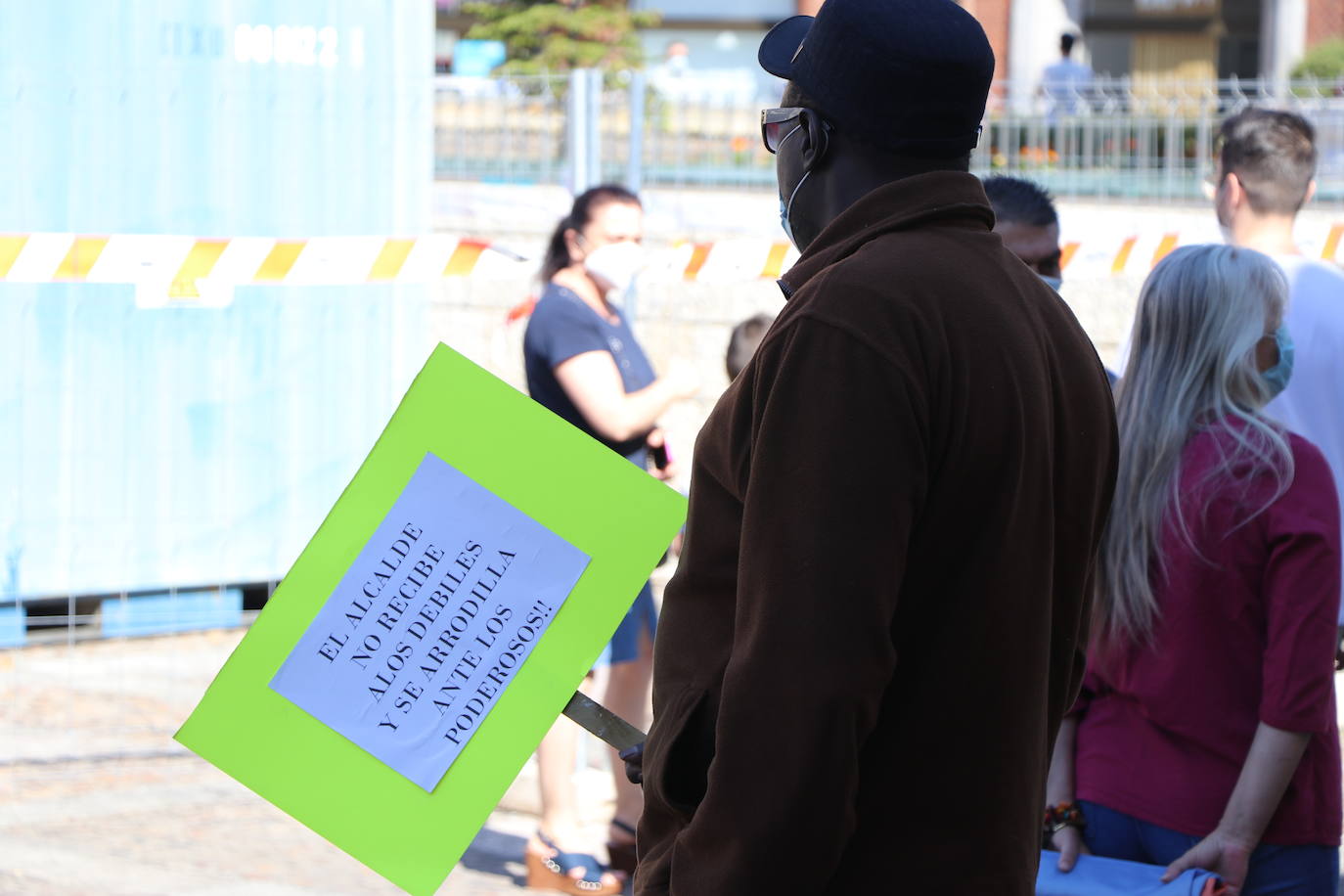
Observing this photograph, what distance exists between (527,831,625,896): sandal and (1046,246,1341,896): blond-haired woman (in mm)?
2047

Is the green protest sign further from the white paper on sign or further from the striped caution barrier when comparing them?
the striped caution barrier

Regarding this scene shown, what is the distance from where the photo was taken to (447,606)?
2.02m

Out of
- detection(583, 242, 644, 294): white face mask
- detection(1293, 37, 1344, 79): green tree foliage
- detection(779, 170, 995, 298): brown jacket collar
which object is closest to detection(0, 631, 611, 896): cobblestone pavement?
detection(583, 242, 644, 294): white face mask

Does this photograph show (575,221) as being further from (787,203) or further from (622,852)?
(787,203)

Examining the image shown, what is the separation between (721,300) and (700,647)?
7.48m

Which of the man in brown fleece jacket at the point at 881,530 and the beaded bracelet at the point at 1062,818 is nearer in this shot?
the man in brown fleece jacket at the point at 881,530

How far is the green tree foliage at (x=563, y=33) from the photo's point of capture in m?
30.4

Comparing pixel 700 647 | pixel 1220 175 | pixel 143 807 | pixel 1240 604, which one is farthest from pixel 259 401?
pixel 700 647

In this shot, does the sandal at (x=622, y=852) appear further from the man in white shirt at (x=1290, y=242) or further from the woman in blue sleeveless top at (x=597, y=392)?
the man in white shirt at (x=1290, y=242)

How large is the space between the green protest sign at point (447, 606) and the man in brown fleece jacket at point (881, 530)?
18 centimetres

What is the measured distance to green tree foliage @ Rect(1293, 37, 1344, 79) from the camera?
22.2 m

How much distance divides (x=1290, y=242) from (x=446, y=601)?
3.11 meters

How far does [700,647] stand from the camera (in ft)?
5.94

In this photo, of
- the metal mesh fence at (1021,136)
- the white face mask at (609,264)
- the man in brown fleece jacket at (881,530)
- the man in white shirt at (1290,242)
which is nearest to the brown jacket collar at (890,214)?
the man in brown fleece jacket at (881,530)
